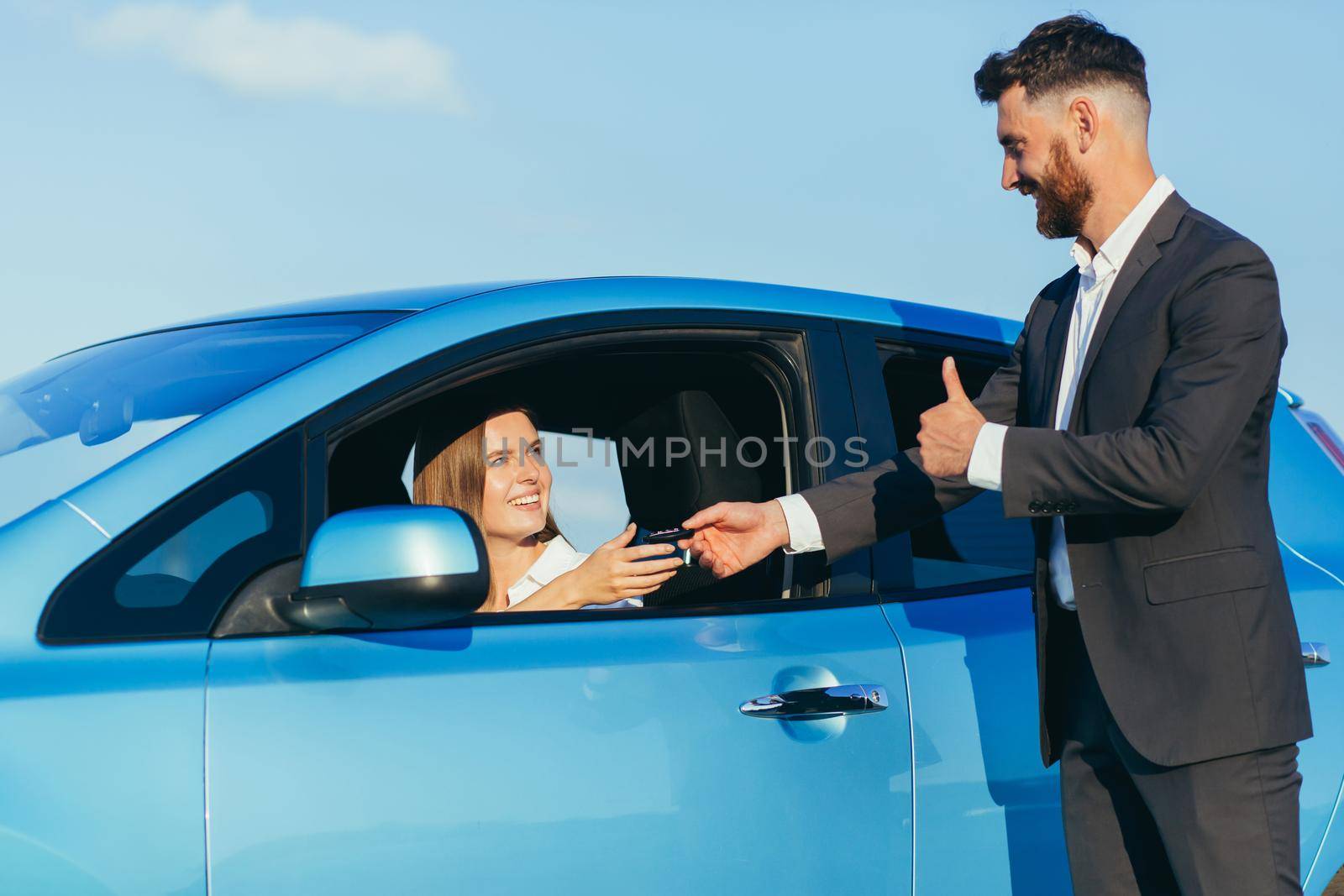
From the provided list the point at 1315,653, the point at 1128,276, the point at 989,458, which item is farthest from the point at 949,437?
the point at 1315,653

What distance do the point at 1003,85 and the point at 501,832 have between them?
1.51m

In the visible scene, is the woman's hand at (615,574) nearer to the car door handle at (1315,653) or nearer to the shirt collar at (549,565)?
the shirt collar at (549,565)

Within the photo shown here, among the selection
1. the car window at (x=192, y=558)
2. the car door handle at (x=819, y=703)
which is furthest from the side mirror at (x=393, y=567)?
the car door handle at (x=819, y=703)

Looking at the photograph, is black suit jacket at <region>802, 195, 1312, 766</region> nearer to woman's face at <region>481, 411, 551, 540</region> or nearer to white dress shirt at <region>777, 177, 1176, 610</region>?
white dress shirt at <region>777, 177, 1176, 610</region>

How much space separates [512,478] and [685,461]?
0.43 m

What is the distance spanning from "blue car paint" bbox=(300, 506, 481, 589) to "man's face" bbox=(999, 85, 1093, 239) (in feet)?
3.93

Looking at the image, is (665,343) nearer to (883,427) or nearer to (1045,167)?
(883,427)

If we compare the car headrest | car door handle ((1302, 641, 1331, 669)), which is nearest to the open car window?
the car headrest

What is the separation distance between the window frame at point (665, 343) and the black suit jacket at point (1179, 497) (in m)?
0.49

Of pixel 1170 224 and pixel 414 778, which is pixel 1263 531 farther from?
pixel 414 778

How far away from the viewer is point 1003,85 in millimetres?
2383

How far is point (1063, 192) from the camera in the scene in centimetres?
232

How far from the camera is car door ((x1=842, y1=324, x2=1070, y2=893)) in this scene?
7.61 feet

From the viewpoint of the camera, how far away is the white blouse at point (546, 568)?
3.15 metres
